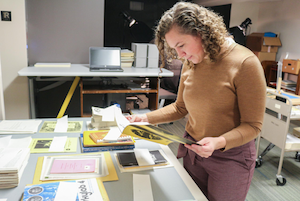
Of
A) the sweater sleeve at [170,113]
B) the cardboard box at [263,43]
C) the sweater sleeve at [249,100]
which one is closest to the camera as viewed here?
the sweater sleeve at [249,100]

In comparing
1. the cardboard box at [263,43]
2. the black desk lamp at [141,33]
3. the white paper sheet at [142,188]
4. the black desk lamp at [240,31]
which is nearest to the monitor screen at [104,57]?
the white paper sheet at [142,188]

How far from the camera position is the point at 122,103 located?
318 cm

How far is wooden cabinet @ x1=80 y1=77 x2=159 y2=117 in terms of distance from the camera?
2.93 m

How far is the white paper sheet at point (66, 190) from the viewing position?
0.85 meters

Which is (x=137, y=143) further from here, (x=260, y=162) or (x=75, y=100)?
(x=75, y=100)

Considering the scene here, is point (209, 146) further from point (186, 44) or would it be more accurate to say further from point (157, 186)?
point (186, 44)

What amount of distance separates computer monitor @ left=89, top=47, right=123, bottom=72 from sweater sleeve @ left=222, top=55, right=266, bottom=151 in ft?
6.71

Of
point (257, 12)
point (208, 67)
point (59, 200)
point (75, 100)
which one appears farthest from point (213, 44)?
point (257, 12)

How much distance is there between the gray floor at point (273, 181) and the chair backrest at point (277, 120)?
→ 0.36 meters

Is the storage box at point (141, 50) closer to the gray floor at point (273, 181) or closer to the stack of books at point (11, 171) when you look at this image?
the gray floor at point (273, 181)

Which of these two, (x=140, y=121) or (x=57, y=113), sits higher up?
(x=140, y=121)

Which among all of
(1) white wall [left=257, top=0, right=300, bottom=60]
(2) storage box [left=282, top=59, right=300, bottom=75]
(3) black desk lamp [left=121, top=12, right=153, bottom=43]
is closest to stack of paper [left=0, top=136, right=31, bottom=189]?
(3) black desk lamp [left=121, top=12, right=153, bottom=43]

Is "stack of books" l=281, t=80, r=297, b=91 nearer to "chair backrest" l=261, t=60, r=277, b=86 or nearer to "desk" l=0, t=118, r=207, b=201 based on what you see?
"chair backrest" l=261, t=60, r=277, b=86

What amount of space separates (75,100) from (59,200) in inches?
101
